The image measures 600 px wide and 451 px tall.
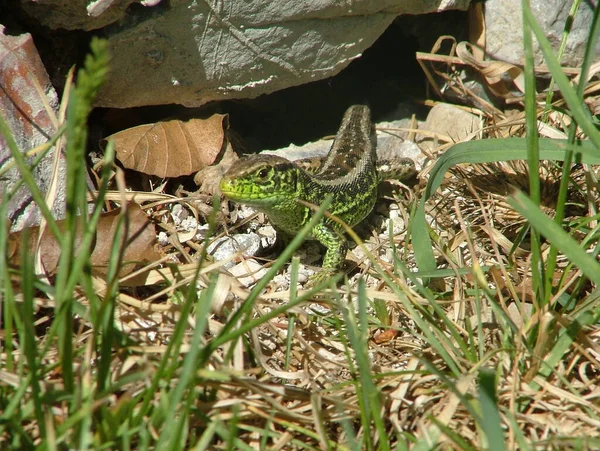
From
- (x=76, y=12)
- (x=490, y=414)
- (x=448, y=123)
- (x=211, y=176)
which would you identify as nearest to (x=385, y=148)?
(x=448, y=123)

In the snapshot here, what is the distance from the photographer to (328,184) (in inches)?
153

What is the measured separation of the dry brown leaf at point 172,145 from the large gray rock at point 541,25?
190 centimetres

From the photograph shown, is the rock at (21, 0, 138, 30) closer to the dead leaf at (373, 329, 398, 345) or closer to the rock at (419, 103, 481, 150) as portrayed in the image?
the dead leaf at (373, 329, 398, 345)

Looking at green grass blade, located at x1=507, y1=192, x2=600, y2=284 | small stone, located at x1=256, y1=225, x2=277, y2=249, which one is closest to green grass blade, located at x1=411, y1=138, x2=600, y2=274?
green grass blade, located at x1=507, y1=192, x2=600, y2=284

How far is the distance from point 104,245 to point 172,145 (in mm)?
1170

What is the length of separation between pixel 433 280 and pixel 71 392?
192 centimetres

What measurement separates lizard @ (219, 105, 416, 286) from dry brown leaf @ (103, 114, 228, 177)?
0.57 meters

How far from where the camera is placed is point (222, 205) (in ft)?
12.9

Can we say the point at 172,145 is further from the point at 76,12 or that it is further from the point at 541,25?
the point at 541,25

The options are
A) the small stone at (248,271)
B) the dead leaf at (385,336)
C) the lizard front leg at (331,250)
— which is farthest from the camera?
the lizard front leg at (331,250)

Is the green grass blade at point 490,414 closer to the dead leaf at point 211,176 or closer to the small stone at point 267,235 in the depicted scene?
the small stone at point 267,235

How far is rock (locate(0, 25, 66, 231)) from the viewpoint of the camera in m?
3.10

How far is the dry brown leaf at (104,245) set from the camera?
2.76 meters

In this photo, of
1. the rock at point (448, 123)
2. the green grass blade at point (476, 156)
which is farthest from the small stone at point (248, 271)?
the rock at point (448, 123)
